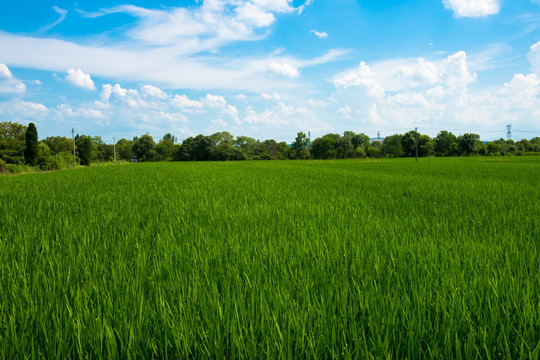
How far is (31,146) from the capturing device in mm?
30188

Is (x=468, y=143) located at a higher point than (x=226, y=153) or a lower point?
higher

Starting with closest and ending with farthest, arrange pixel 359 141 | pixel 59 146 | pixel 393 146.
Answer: pixel 59 146 < pixel 393 146 < pixel 359 141

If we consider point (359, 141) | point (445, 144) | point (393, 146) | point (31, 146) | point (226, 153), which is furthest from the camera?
point (359, 141)

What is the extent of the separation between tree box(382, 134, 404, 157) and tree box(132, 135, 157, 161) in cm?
6784

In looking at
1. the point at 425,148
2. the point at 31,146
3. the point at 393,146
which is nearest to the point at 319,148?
the point at 393,146

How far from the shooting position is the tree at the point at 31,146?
3008 centimetres

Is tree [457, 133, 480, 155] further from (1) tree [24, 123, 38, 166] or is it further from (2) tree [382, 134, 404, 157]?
(1) tree [24, 123, 38, 166]

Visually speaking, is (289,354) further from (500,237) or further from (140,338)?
(500,237)

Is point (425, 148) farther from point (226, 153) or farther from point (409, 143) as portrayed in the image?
point (226, 153)

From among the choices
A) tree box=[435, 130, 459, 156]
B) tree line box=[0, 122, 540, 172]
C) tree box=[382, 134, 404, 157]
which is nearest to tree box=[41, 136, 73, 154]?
tree line box=[0, 122, 540, 172]

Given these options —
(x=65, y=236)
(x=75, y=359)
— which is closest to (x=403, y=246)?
(x=75, y=359)

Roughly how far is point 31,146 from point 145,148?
50270 millimetres

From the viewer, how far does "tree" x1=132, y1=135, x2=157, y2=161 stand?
7894 centimetres

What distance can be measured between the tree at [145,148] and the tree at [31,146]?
48639 mm
